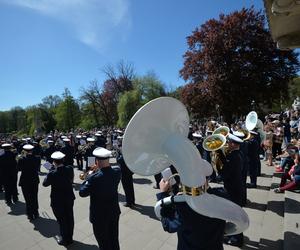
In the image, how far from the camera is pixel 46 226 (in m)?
6.39

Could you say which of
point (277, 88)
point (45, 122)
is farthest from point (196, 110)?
point (45, 122)

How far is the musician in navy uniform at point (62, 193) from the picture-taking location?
5070 mm

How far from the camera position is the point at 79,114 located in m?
51.4

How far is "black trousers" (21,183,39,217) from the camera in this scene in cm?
670

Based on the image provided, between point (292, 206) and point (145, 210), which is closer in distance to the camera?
point (292, 206)

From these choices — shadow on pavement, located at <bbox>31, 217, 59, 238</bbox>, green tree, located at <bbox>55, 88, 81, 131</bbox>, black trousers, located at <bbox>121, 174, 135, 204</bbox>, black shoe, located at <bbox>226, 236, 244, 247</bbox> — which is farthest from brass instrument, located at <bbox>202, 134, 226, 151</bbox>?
green tree, located at <bbox>55, 88, 81, 131</bbox>

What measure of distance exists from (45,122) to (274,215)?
56526 millimetres

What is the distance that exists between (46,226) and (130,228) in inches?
87.0

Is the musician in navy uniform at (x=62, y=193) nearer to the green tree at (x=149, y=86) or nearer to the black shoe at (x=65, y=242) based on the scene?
the black shoe at (x=65, y=242)

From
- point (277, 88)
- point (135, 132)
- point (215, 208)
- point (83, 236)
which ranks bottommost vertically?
point (83, 236)

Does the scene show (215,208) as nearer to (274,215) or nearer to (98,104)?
(274,215)

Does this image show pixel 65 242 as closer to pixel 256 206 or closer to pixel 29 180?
pixel 29 180

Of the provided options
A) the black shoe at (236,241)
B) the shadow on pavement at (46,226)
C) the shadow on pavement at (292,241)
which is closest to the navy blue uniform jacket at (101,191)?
the black shoe at (236,241)

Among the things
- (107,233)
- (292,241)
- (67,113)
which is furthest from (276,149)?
(67,113)
